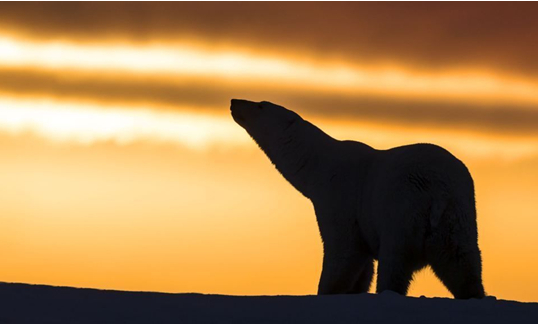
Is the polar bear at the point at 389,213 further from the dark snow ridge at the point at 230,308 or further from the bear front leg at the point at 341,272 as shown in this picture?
the dark snow ridge at the point at 230,308

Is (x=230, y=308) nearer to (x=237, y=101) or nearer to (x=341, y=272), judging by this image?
(x=341, y=272)

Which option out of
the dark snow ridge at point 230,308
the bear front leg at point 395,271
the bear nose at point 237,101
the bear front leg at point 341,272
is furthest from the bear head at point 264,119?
the dark snow ridge at point 230,308

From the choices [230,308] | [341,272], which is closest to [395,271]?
[341,272]

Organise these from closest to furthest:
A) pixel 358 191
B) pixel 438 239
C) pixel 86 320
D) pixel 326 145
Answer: pixel 86 320 → pixel 438 239 → pixel 358 191 → pixel 326 145

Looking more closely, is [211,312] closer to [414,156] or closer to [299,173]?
[414,156]

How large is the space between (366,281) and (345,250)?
742 millimetres

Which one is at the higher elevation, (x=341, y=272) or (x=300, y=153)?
(x=300, y=153)

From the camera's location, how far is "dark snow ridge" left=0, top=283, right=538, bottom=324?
9.11 meters

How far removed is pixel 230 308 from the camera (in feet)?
31.8

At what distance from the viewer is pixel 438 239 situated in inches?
483

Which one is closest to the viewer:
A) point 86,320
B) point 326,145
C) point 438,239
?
point 86,320

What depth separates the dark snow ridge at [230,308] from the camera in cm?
911

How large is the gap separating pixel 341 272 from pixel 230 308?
418 cm

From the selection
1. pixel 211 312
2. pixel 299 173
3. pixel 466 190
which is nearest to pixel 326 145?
pixel 299 173
